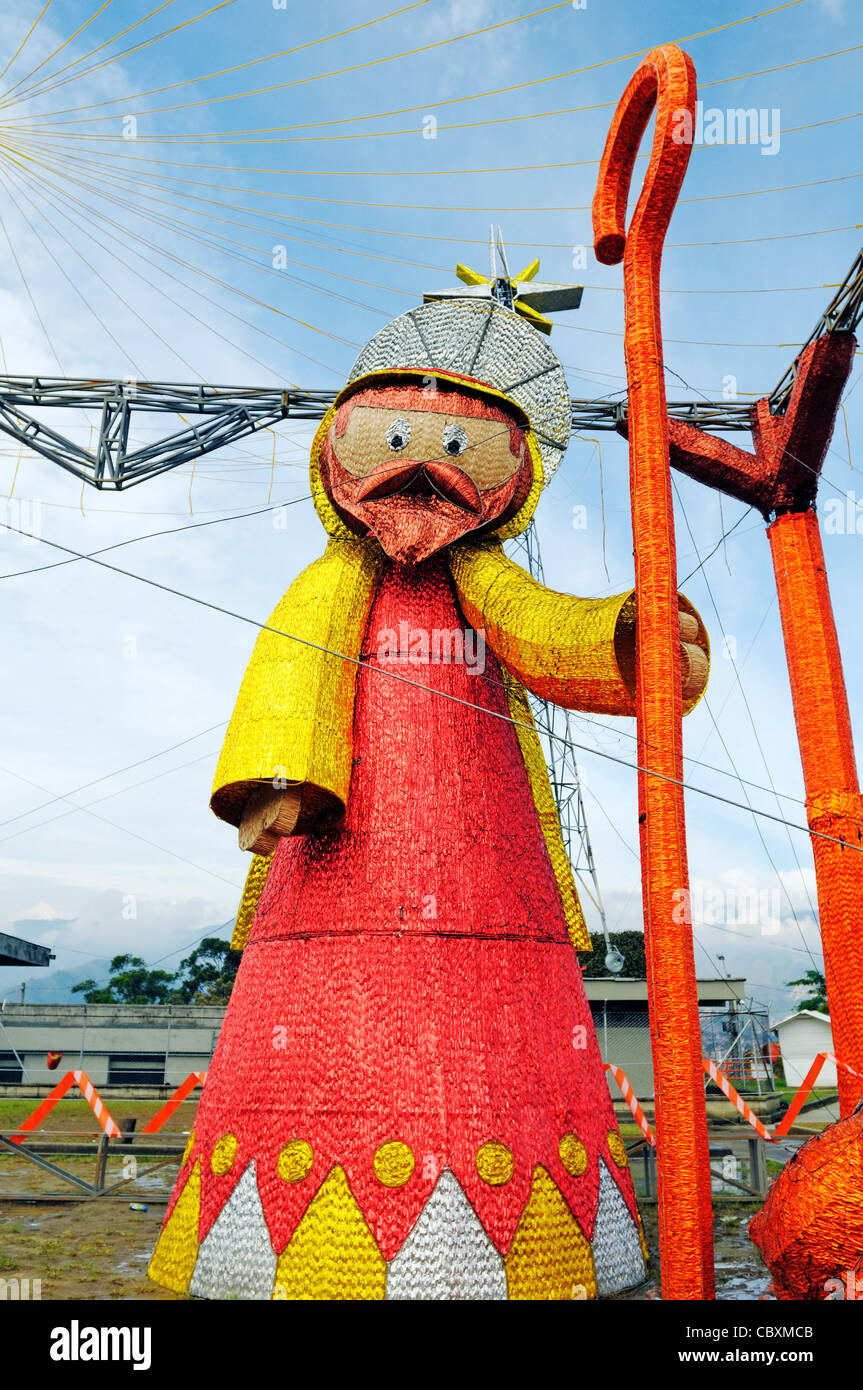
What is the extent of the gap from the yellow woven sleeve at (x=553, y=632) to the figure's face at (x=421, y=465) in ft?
1.39

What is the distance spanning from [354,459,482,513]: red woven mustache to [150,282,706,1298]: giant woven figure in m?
0.02

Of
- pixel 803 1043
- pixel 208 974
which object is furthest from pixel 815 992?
pixel 208 974

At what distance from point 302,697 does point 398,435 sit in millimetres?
2178

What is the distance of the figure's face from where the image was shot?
7395 millimetres

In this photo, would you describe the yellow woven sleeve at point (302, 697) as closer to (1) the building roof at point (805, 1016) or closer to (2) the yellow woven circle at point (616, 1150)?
(2) the yellow woven circle at point (616, 1150)

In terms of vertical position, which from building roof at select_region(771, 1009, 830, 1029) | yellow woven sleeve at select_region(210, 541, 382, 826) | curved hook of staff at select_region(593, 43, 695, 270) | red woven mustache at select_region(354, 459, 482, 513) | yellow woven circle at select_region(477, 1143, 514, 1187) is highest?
curved hook of staff at select_region(593, 43, 695, 270)

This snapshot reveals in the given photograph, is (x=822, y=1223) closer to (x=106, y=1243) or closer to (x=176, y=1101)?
(x=106, y=1243)

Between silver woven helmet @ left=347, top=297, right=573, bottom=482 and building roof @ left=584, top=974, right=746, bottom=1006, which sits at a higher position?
silver woven helmet @ left=347, top=297, right=573, bottom=482

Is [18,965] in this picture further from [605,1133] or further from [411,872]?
[605,1133]

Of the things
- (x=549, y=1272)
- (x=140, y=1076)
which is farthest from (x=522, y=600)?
(x=140, y=1076)

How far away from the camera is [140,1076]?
24016mm

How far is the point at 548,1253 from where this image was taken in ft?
19.7

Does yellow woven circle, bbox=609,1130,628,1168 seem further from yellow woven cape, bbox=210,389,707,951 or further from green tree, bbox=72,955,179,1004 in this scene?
green tree, bbox=72,955,179,1004

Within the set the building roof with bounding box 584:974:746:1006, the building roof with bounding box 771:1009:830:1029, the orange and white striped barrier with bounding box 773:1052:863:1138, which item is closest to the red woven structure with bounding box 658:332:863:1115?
the orange and white striped barrier with bounding box 773:1052:863:1138
